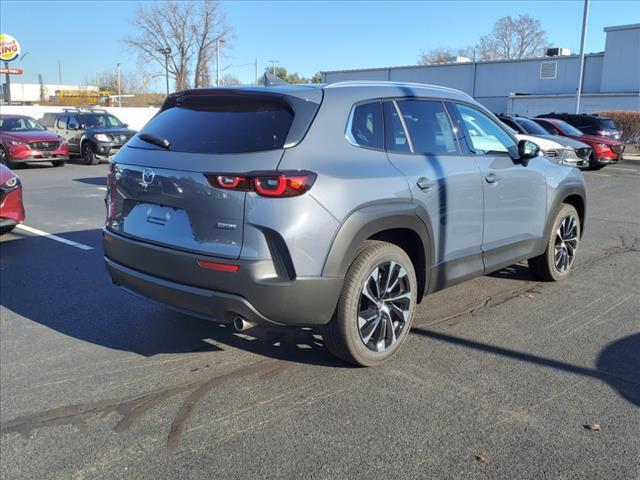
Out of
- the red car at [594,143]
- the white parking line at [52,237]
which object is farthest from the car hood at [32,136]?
the red car at [594,143]

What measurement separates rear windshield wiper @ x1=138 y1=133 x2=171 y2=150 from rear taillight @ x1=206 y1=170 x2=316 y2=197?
2.20ft

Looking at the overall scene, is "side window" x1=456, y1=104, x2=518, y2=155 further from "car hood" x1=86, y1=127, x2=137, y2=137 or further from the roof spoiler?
"car hood" x1=86, y1=127, x2=137, y2=137

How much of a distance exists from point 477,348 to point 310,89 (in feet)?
7.21

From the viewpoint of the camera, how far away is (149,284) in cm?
373

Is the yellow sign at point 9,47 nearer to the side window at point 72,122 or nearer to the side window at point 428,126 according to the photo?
the side window at point 72,122

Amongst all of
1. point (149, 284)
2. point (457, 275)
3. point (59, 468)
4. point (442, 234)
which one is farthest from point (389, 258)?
point (59, 468)

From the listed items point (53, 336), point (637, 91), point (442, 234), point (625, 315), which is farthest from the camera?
point (637, 91)

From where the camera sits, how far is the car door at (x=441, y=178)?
405cm

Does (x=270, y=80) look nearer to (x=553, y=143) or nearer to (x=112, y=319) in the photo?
(x=112, y=319)

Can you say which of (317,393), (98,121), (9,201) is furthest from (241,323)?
(98,121)

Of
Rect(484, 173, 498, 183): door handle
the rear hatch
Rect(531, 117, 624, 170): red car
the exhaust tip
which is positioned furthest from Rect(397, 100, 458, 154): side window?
Rect(531, 117, 624, 170): red car

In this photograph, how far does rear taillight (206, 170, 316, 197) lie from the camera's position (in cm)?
327

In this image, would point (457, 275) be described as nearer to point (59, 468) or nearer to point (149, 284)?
point (149, 284)

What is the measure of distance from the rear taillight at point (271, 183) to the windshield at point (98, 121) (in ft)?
63.4
